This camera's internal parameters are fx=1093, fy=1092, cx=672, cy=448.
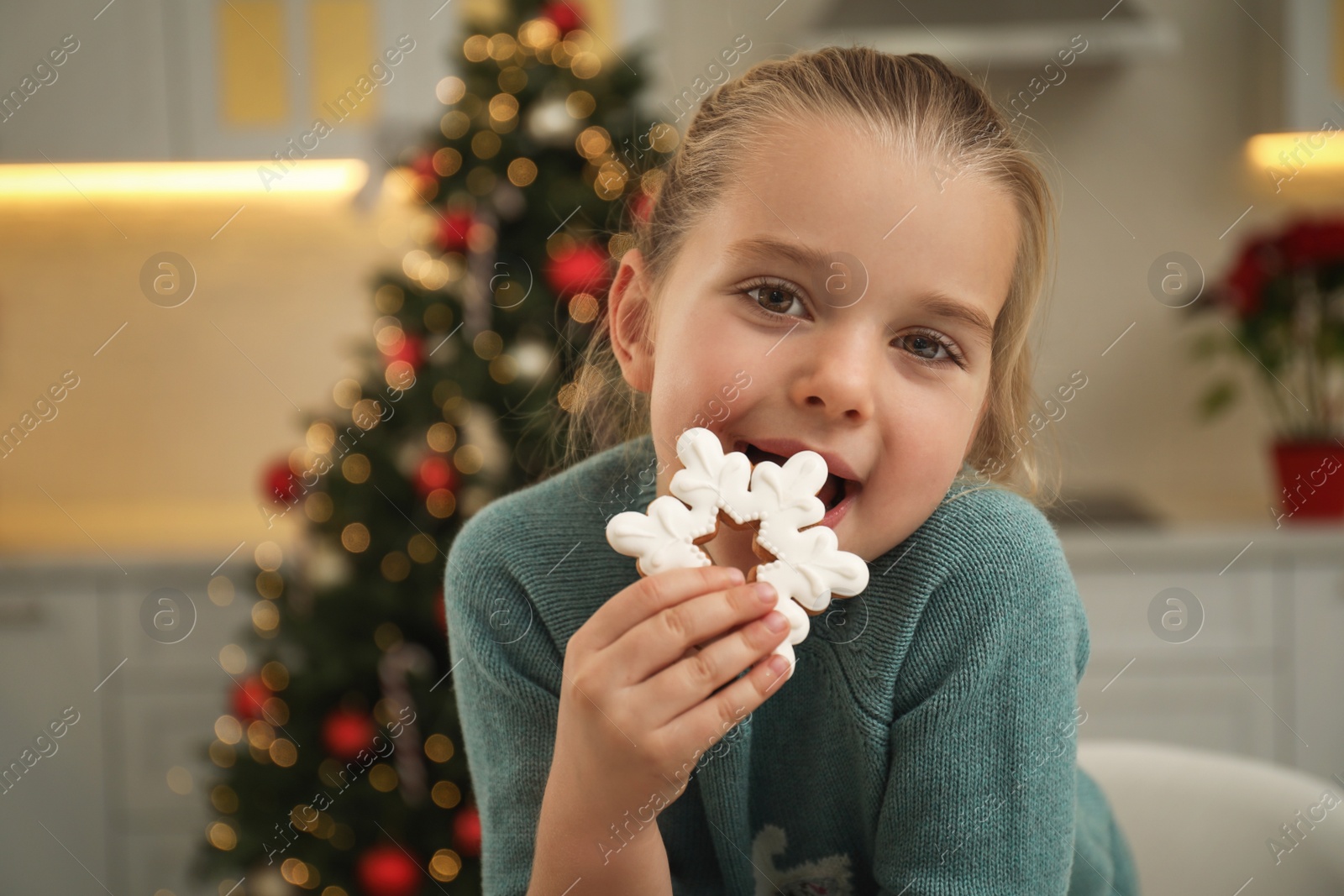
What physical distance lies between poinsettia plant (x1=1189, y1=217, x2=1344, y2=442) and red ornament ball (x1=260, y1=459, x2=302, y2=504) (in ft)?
6.42

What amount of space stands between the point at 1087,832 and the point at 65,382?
2642 mm

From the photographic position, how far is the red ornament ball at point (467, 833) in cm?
180

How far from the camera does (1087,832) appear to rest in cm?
97

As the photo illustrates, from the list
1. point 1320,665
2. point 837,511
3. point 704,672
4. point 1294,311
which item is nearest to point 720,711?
point 704,672

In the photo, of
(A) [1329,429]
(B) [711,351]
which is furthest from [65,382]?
(A) [1329,429]

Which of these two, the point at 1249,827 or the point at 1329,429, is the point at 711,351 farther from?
the point at 1329,429

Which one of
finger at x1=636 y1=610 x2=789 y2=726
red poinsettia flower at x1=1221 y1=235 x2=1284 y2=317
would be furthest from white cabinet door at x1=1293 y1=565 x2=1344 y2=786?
finger at x1=636 y1=610 x2=789 y2=726

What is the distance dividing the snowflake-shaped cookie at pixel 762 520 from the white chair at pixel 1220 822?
1.92 ft

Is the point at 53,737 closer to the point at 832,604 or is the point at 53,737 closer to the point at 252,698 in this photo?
the point at 252,698

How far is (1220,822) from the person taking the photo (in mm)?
1048

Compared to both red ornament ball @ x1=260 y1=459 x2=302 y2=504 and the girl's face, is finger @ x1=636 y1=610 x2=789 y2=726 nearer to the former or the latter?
the girl's face

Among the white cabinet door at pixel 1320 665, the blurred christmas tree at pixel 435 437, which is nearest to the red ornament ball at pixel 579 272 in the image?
the blurred christmas tree at pixel 435 437

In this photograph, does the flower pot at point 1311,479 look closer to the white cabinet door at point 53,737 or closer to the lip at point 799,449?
the lip at point 799,449

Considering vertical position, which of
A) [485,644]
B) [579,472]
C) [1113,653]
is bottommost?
[1113,653]
